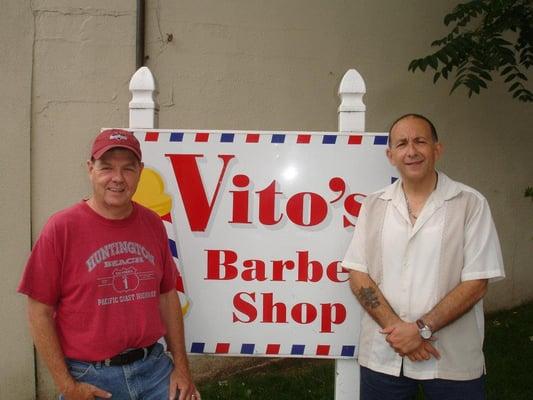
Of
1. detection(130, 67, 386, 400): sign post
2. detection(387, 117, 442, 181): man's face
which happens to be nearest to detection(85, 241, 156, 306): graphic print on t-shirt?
detection(130, 67, 386, 400): sign post

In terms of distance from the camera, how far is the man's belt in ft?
6.38

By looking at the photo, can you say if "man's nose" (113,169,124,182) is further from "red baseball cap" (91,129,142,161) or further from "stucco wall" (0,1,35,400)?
"stucco wall" (0,1,35,400)

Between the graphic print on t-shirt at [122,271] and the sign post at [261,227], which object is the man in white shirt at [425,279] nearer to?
the sign post at [261,227]

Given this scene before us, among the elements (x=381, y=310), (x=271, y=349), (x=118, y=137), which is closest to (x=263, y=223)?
(x=271, y=349)

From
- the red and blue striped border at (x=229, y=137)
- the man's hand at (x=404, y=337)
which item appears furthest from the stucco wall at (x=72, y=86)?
the man's hand at (x=404, y=337)

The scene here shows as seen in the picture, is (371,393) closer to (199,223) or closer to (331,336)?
(331,336)

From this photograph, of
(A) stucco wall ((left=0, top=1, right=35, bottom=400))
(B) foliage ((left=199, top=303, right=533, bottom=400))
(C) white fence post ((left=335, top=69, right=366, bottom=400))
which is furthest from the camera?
(B) foliage ((left=199, top=303, right=533, bottom=400))

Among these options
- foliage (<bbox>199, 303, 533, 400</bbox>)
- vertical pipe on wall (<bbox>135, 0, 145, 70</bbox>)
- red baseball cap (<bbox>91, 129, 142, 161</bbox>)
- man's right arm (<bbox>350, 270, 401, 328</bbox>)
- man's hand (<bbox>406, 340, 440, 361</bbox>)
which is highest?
vertical pipe on wall (<bbox>135, 0, 145, 70</bbox>)

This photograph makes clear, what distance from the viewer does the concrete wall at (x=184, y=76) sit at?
373 cm

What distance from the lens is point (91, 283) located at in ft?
6.25

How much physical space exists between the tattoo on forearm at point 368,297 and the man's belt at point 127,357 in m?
0.85

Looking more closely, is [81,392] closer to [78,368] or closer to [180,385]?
[78,368]

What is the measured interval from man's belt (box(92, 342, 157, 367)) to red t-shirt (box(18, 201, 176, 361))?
0.08 feet

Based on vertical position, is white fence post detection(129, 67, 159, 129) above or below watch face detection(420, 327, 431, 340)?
above
